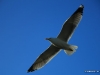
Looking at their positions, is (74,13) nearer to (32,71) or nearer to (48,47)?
(48,47)

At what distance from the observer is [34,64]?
16.1 ft

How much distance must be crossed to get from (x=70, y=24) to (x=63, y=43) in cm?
27

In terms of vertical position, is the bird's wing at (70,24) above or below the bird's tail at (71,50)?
above

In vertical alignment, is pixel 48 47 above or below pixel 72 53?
above

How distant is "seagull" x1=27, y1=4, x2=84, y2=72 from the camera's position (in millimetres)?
4562

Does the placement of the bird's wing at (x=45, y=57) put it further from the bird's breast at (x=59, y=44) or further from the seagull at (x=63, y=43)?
the bird's breast at (x=59, y=44)

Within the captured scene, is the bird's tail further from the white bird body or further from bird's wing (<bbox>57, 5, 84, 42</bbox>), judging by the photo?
bird's wing (<bbox>57, 5, 84, 42</bbox>)

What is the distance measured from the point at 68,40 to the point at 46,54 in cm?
39

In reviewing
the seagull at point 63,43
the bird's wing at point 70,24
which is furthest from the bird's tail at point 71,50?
the bird's wing at point 70,24

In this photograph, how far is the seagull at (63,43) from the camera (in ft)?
15.0

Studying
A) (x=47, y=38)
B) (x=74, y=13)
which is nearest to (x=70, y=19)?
(x=74, y=13)

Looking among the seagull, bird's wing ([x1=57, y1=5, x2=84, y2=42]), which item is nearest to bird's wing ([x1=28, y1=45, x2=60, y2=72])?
the seagull

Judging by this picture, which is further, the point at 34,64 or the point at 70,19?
the point at 34,64

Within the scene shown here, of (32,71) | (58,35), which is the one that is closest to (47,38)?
(58,35)
